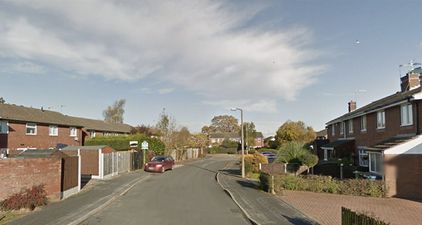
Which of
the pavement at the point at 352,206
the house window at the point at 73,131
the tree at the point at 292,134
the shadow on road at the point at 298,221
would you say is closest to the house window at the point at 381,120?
the pavement at the point at 352,206

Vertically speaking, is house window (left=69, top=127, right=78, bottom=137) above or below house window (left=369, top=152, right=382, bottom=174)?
above

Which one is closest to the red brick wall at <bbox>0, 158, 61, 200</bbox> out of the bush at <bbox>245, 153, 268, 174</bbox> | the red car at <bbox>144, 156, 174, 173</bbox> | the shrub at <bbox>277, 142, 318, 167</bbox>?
the red car at <bbox>144, 156, 174, 173</bbox>

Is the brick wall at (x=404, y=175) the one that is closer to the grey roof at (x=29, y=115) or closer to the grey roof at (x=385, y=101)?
the grey roof at (x=385, y=101)

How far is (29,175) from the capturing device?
1670 cm

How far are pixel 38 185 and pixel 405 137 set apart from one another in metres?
19.6

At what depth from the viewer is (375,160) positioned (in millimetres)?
24828

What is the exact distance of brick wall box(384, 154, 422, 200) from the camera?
1959 cm

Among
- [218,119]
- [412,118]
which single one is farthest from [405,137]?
[218,119]

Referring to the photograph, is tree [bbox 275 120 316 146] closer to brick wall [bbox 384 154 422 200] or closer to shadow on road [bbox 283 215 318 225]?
brick wall [bbox 384 154 422 200]

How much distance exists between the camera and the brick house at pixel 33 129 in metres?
33.8

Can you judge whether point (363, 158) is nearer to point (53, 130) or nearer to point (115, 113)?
point (53, 130)

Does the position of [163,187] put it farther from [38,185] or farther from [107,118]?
[107,118]

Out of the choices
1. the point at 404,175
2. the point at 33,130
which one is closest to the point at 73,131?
the point at 33,130

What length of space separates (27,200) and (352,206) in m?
13.5
